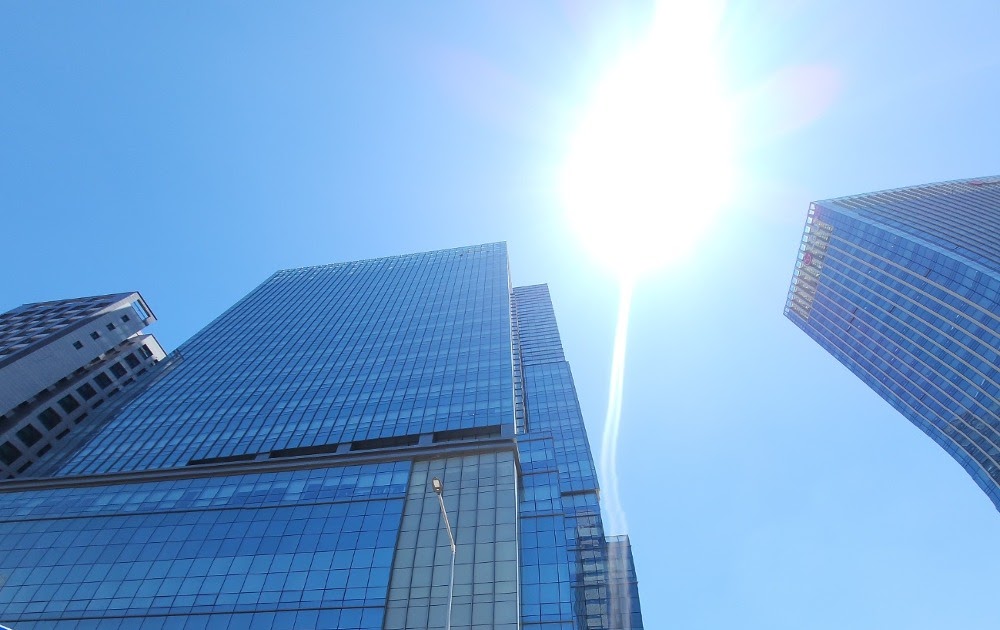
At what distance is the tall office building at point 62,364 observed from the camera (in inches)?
2621

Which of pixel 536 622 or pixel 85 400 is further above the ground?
pixel 85 400

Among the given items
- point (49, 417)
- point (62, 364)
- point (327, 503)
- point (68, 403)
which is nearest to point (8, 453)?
point (49, 417)

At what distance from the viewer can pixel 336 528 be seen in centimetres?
4016

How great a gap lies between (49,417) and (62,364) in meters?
7.47

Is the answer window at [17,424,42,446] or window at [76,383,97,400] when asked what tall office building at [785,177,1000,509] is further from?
window at [76,383,97,400]

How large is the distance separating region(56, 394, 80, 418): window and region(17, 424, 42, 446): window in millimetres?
6021

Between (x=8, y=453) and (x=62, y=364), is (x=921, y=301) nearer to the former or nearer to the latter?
(x=8, y=453)

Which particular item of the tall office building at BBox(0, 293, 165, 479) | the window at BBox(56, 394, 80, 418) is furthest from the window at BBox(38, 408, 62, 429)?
the window at BBox(56, 394, 80, 418)

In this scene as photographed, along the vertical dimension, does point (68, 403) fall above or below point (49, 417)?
above

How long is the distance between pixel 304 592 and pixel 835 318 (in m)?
115

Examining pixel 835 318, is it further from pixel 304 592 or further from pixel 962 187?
pixel 304 592

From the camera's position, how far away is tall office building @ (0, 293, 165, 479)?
66.6 m

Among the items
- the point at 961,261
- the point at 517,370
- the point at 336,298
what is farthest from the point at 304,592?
the point at 961,261

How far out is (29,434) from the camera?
6856cm
